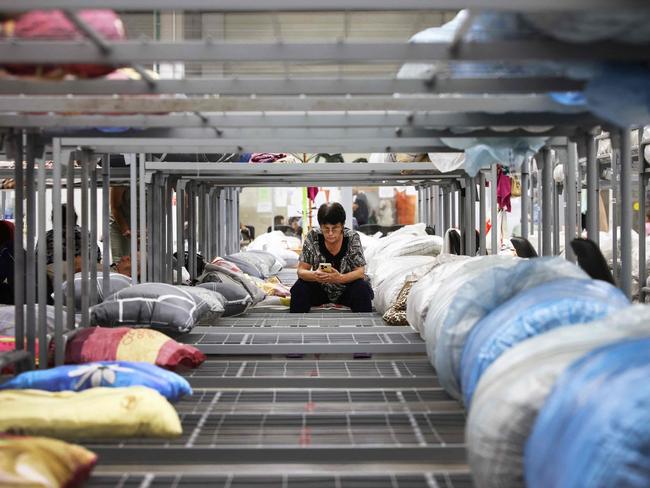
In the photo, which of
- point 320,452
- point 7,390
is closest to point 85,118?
point 7,390

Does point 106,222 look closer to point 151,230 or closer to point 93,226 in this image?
point 93,226

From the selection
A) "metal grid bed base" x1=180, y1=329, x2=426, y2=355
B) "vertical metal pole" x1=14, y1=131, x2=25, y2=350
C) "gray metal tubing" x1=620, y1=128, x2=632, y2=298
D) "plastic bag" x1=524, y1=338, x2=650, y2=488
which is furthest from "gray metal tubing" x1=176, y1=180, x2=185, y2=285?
"plastic bag" x1=524, y1=338, x2=650, y2=488

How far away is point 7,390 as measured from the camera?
2.38 metres

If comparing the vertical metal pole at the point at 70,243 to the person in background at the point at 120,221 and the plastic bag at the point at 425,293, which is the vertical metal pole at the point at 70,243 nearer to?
the plastic bag at the point at 425,293

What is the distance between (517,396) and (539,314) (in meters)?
0.45

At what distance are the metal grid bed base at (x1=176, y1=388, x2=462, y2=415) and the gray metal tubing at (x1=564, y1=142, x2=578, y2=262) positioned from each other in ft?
2.92

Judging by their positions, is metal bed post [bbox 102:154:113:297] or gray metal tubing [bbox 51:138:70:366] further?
metal bed post [bbox 102:154:113:297]

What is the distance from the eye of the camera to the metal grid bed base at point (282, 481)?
191cm

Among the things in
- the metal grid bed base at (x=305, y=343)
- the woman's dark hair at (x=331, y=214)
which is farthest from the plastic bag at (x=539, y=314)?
the woman's dark hair at (x=331, y=214)

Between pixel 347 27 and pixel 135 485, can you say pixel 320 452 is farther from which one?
pixel 347 27

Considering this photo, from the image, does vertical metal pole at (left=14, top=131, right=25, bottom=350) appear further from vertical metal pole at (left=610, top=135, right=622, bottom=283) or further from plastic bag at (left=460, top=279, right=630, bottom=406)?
vertical metal pole at (left=610, top=135, right=622, bottom=283)

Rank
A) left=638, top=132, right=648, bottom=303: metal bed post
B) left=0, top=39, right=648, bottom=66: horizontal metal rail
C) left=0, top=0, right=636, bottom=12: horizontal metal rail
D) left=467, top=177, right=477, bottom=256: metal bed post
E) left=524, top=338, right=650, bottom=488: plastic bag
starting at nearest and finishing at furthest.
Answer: left=524, top=338, right=650, bottom=488: plastic bag < left=0, top=0, right=636, bottom=12: horizontal metal rail < left=0, top=39, right=648, bottom=66: horizontal metal rail < left=467, top=177, right=477, bottom=256: metal bed post < left=638, top=132, right=648, bottom=303: metal bed post

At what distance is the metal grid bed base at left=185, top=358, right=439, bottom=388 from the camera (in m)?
2.94

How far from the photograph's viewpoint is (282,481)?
1949 mm
